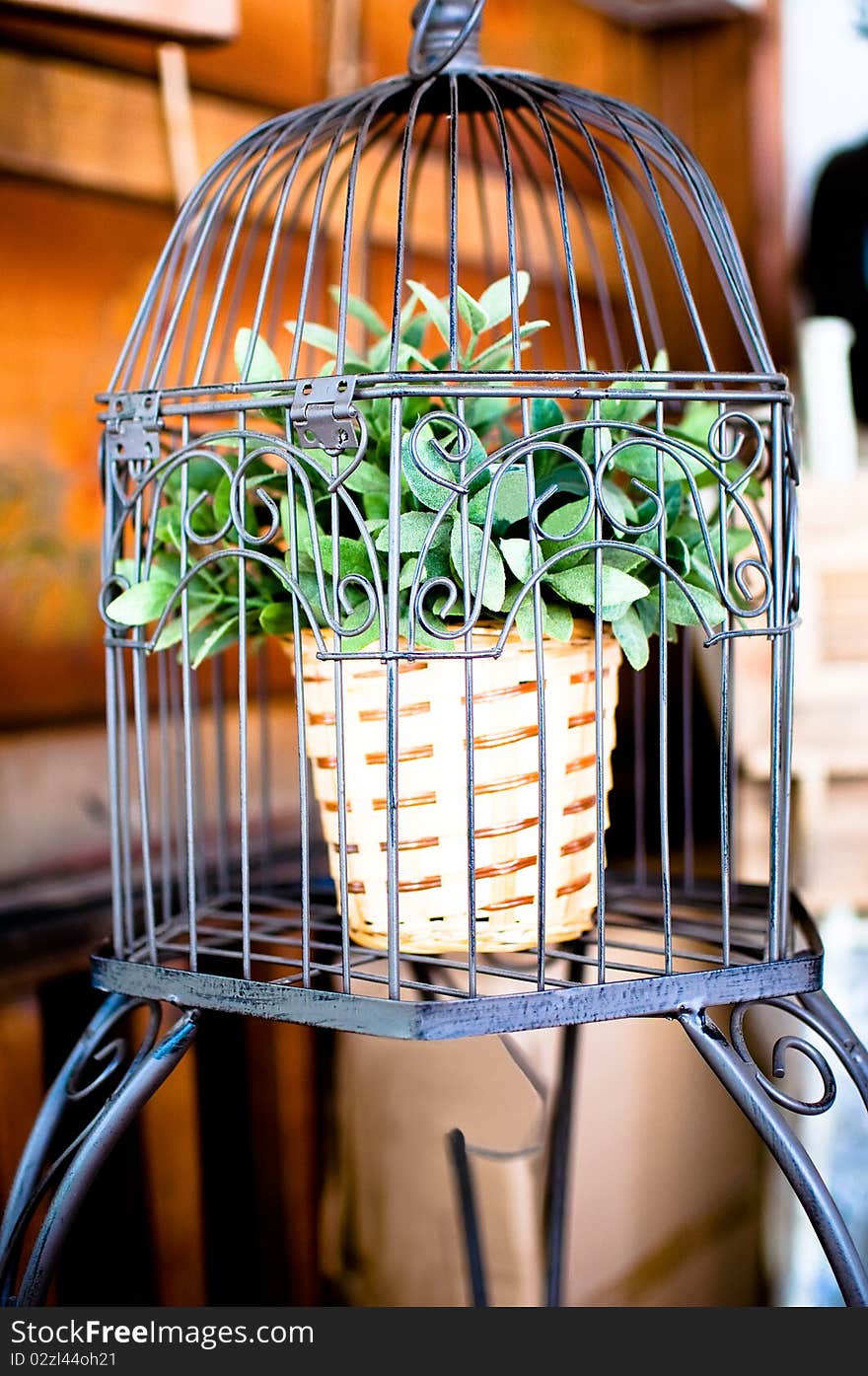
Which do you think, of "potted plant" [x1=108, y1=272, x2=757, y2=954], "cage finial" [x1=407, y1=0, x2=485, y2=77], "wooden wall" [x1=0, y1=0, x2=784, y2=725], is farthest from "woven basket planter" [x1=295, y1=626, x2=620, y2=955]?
"wooden wall" [x1=0, y1=0, x2=784, y2=725]

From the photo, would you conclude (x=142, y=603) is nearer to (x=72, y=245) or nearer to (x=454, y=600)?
(x=454, y=600)

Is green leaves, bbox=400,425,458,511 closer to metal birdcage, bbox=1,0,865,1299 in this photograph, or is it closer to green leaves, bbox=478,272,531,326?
metal birdcage, bbox=1,0,865,1299

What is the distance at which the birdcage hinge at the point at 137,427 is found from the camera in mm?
742

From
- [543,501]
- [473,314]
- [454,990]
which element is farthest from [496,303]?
[454,990]

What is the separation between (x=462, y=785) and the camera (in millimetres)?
747

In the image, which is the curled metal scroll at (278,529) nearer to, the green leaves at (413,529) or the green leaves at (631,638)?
the green leaves at (413,529)

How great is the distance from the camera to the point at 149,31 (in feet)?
3.61

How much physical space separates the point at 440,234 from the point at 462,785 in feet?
3.24

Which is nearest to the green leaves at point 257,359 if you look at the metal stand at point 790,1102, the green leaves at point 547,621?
the green leaves at point 547,621

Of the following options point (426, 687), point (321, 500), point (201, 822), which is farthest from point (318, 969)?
point (201, 822)

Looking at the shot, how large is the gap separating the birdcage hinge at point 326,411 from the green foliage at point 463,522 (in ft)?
0.08

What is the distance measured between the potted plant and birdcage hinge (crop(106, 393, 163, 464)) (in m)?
0.02

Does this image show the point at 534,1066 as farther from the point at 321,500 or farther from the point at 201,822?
the point at 321,500

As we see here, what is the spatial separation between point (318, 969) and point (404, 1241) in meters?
0.81
